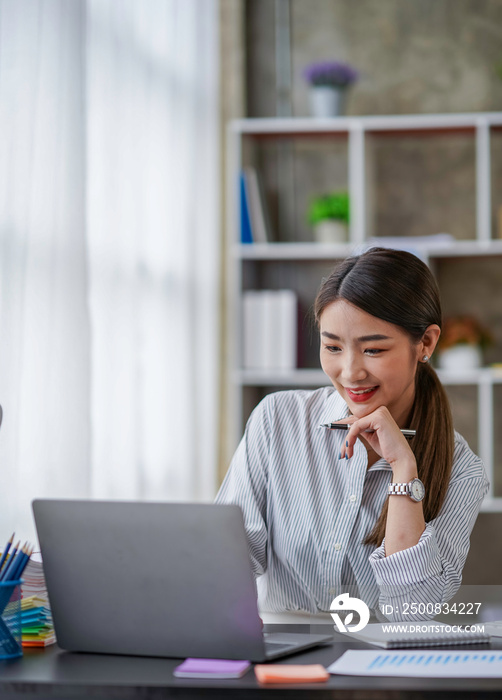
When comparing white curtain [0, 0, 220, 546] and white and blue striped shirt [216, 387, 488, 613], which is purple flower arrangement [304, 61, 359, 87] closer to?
white curtain [0, 0, 220, 546]

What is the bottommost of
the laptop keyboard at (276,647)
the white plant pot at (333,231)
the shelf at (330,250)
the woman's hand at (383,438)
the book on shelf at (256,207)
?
the laptop keyboard at (276,647)

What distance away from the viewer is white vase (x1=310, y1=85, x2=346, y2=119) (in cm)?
341

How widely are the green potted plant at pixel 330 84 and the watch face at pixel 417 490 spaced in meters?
2.23

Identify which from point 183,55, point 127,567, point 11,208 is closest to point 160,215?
point 183,55

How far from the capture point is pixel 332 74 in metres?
3.41

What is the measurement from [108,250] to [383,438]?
1125mm

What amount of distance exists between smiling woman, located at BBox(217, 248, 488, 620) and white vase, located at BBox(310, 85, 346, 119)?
186cm

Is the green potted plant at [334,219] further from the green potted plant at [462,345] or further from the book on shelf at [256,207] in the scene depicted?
the green potted plant at [462,345]


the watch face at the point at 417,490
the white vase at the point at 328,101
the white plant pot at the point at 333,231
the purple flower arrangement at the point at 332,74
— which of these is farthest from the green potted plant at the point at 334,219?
the watch face at the point at 417,490

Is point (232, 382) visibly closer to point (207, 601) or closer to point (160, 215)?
point (160, 215)

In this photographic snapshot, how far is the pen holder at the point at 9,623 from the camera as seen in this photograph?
1.19 meters

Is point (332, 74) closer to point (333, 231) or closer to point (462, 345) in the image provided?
point (333, 231)

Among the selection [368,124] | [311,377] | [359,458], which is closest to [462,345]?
[311,377]

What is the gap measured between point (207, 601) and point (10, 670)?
0.28 metres
